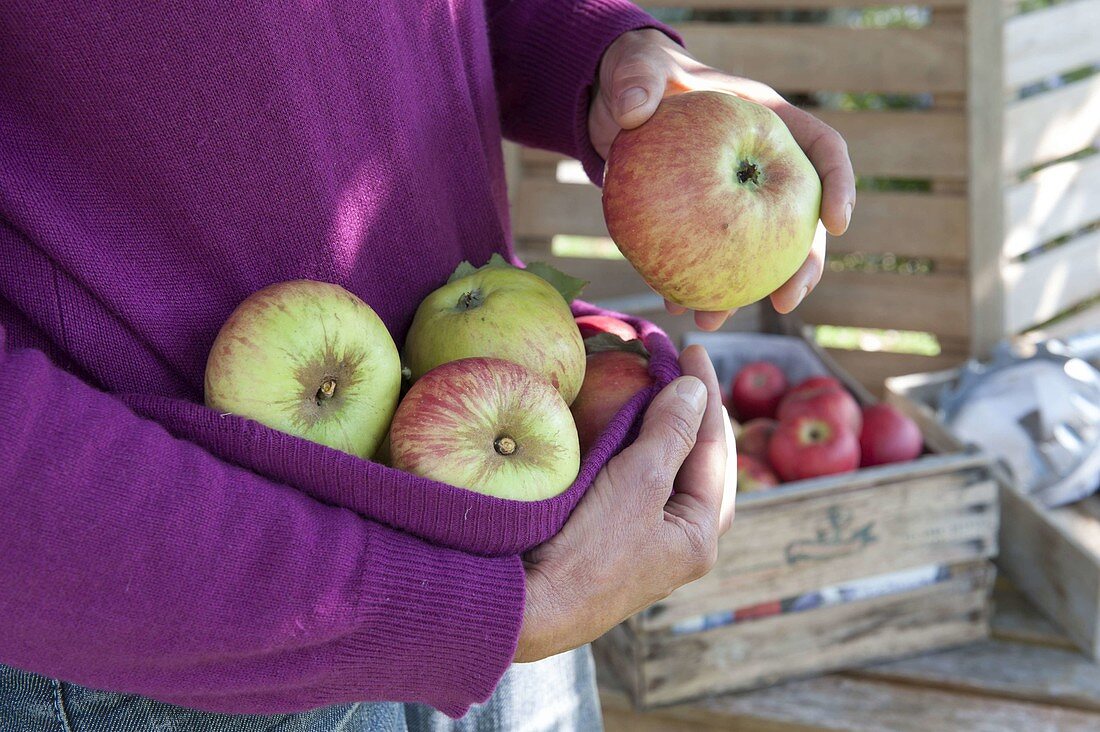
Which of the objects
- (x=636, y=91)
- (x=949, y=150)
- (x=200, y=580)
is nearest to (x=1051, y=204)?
(x=949, y=150)

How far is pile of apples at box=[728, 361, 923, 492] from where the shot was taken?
1869mm

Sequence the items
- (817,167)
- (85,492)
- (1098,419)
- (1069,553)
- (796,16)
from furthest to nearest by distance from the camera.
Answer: (796,16) → (1098,419) → (1069,553) → (817,167) → (85,492)

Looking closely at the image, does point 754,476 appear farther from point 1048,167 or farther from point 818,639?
point 1048,167

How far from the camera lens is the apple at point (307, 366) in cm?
74

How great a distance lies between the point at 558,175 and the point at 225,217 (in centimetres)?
187

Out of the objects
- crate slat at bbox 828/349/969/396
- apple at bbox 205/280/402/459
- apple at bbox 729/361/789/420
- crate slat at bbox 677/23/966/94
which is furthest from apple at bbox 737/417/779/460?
apple at bbox 205/280/402/459

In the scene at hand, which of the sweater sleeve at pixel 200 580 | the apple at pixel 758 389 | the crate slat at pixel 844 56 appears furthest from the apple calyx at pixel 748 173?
the crate slat at pixel 844 56

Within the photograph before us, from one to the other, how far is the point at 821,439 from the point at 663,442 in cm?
117

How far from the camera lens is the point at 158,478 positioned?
624 mm

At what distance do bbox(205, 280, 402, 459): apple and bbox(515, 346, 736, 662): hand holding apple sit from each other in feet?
0.59

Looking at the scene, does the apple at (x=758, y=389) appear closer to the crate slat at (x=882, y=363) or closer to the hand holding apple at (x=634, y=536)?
the crate slat at (x=882, y=363)

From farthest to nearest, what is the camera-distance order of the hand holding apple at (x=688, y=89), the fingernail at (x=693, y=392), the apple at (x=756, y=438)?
the apple at (x=756, y=438), the hand holding apple at (x=688, y=89), the fingernail at (x=693, y=392)

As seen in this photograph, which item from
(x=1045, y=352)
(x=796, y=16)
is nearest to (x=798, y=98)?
(x=796, y=16)

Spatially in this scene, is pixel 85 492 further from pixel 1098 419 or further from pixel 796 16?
pixel 796 16
